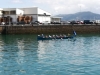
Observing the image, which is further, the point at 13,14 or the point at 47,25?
the point at 13,14

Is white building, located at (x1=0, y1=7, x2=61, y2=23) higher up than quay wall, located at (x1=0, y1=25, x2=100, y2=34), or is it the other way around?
white building, located at (x1=0, y1=7, x2=61, y2=23)

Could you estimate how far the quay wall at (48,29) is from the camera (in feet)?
356

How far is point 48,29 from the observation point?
111 metres

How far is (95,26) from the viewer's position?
116 metres

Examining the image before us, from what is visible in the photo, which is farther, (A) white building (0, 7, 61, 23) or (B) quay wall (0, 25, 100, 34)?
(A) white building (0, 7, 61, 23)

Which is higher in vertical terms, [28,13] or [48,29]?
[28,13]

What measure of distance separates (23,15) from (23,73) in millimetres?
92980

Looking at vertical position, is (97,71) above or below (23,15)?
below

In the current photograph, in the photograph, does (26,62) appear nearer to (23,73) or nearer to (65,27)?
(23,73)

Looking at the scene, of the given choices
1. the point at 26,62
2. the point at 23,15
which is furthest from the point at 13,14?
the point at 26,62

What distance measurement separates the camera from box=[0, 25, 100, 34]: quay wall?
10844 cm

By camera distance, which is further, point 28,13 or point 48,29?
point 28,13

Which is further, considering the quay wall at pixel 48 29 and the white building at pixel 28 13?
the white building at pixel 28 13

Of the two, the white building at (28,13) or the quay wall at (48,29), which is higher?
the white building at (28,13)
